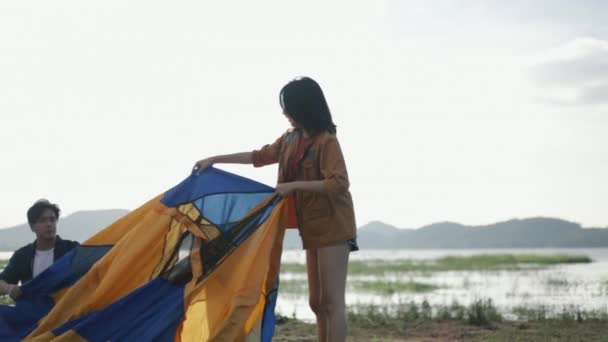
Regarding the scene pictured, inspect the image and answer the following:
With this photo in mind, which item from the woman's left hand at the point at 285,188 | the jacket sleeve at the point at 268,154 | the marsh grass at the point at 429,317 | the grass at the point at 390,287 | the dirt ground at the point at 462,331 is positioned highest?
the jacket sleeve at the point at 268,154

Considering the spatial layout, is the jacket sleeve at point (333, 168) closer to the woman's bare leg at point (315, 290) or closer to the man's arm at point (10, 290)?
the woman's bare leg at point (315, 290)

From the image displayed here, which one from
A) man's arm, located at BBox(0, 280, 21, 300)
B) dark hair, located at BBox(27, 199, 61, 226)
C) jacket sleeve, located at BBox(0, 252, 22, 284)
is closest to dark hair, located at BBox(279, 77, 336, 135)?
dark hair, located at BBox(27, 199, 61, 226)

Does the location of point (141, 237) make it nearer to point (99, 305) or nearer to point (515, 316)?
point (99, 305)

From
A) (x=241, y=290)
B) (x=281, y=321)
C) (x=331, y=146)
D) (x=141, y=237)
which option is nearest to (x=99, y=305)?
(x=141, y=237)

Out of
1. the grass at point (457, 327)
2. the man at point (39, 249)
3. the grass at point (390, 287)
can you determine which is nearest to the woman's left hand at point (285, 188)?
the man at point (39, 249)

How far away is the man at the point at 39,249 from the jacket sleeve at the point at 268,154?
5.54 ft

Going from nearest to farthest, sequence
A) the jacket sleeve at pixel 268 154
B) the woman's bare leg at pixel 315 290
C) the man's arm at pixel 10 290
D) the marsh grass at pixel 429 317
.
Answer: the woman's bare leg at pixel 315 290, the jacket sleeve at pixel 268 154, the man's arm at pixel 10 290, the marsh grass at pixel 429 317

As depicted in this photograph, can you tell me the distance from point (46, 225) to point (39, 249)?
262mm

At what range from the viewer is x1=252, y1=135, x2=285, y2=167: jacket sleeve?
4.83 m

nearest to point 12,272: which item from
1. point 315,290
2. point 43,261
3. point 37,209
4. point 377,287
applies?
point 43,261

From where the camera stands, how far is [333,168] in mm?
4320

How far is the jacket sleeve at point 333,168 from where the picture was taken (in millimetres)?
4289

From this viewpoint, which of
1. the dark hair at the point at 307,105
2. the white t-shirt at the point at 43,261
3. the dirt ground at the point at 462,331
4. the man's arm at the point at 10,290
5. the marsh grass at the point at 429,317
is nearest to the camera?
the dark hair at the point at 307,105

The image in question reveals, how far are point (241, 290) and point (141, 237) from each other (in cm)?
90
